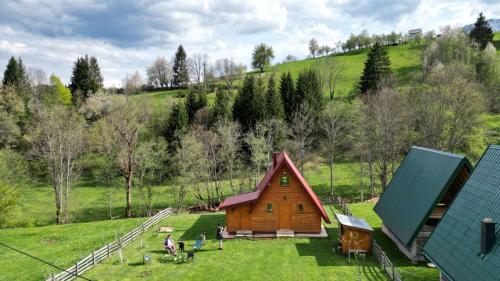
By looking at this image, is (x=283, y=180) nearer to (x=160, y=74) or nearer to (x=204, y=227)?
(x=204, y=227)

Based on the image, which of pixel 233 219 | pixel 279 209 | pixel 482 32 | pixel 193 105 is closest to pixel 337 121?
pixel 193 105

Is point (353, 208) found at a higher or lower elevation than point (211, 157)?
lower

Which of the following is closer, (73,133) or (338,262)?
(338,262)

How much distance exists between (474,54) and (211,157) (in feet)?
215

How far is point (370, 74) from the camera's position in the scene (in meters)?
69.6

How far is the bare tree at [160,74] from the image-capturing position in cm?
11250

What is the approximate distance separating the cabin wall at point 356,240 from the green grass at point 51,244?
17.8m

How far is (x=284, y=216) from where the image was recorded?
29375 millimetres

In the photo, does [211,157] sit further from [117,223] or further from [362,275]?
[362,275]

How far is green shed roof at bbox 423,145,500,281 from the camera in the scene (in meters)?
14.2

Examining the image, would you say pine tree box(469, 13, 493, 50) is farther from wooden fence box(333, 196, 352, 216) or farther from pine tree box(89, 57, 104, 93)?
pine tree box(89, 57, 104, 93)

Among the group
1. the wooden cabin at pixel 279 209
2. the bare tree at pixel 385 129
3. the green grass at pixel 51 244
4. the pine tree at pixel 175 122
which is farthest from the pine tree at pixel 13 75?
the bare tree at pixel 385 129

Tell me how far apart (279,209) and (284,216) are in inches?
26.9

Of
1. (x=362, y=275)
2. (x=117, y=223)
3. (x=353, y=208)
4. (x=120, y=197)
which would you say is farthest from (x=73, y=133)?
(x=362, y=275)
